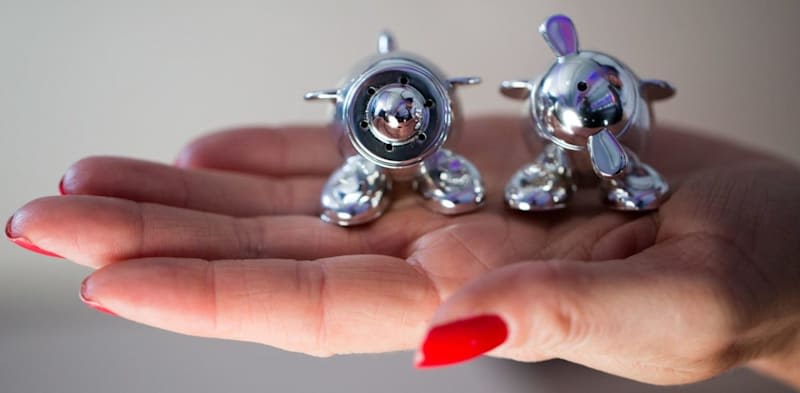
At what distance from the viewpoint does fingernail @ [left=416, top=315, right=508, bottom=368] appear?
59 centimetres

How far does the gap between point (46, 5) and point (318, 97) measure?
63 centimetres

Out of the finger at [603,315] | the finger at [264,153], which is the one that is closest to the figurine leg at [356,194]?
the finger at [264,153]

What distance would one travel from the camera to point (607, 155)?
0.77 meters

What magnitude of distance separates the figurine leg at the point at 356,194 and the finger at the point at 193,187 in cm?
8

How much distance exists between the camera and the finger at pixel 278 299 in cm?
66

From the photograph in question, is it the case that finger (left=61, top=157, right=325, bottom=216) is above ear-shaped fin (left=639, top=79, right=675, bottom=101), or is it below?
below

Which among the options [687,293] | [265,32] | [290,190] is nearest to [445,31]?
[265,32]

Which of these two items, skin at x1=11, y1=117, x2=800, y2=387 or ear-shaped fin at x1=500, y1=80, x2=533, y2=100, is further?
ear-shaped fin at x1=500, y1=80, x2=533, y2=100

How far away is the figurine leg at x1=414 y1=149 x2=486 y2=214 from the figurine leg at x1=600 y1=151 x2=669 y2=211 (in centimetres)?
14

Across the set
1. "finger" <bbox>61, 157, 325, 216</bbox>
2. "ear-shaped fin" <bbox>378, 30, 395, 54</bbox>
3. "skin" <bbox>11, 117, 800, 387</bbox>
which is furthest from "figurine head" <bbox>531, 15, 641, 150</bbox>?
"finger" <bbox>61, 157, 325, 216</bbox>

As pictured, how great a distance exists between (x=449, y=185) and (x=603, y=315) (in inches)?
11.6

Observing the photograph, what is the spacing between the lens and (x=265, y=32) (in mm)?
1277

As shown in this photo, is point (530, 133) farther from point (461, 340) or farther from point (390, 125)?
point (461, 340)

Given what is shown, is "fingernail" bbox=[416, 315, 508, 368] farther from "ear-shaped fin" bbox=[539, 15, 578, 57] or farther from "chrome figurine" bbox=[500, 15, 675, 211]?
"ear-shaped fin" bbox=[539, 15, 578, 57]
